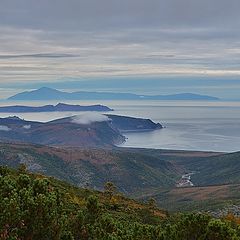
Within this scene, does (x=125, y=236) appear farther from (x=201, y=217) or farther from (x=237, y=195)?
(x=237, y=195)

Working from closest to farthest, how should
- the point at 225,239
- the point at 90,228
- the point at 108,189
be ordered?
the point at 225,239, the point at 90,228, the point at 108,189

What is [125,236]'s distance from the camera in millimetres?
18844

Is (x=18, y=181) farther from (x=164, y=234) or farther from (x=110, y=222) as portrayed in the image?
(x=164, y=234)

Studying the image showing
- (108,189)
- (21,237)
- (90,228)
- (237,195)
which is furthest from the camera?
(237,195)

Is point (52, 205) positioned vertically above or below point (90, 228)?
above

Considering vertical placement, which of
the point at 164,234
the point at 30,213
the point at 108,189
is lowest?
the point at 108,189

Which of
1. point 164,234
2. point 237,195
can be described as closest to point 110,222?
point 164,234

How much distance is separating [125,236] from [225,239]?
149 inches

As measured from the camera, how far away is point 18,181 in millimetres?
19375

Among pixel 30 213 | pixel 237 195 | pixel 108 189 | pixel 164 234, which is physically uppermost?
pixel 30 213

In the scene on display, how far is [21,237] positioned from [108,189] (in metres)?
70.2

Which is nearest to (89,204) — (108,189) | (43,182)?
(43,182)

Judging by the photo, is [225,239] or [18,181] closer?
[225,239]

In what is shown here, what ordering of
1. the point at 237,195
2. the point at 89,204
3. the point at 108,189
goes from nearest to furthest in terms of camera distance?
the point at 89,204 < the point at 108,189 < the point at 237,195
